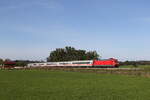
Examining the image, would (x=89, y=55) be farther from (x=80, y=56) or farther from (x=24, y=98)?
(x=24, y=98)

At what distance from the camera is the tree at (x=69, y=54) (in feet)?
521

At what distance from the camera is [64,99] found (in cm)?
1669

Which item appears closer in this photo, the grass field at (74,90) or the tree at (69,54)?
the grass field at (74,90)

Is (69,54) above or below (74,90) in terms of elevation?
above

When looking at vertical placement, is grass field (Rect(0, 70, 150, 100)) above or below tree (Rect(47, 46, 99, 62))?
below

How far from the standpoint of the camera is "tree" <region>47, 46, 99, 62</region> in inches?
6250

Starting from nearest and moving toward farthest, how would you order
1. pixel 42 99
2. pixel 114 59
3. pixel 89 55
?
pixel 42 99 < pixel 114 59 < pixel 89 55

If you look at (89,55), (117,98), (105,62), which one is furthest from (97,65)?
(117,98)

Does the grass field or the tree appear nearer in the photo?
the grass field

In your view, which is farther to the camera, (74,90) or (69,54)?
(69,54)

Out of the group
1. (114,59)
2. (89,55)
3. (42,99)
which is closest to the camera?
(42,99)

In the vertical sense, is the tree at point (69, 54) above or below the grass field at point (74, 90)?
above

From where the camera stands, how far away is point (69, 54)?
16300 centimetres

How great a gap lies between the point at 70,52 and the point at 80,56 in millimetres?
6570
